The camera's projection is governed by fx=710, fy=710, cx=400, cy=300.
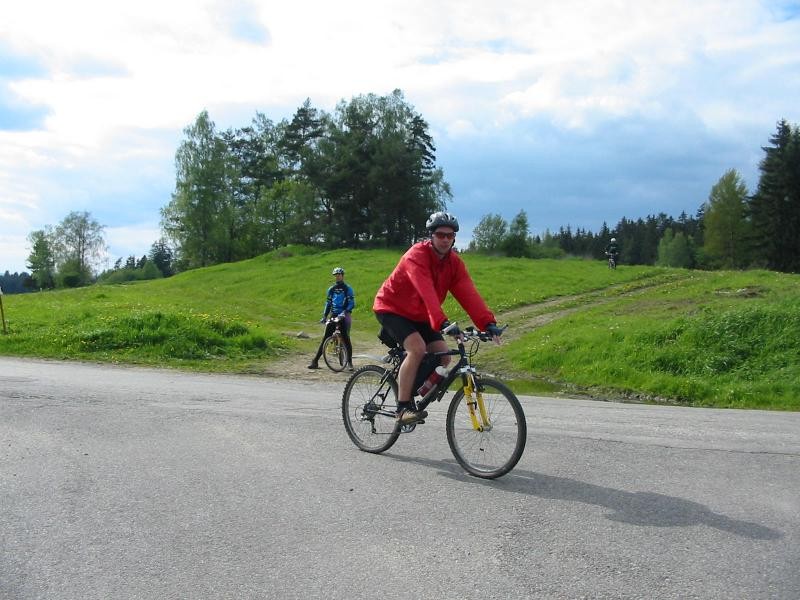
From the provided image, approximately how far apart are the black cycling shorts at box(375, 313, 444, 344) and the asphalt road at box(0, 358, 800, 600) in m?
1.13

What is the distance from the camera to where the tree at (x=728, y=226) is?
6975 cm

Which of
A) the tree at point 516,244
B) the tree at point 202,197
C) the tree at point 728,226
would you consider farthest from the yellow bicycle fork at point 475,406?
the tree at point 728,226

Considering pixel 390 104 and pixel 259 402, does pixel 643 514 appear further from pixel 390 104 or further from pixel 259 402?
pixel 390 104

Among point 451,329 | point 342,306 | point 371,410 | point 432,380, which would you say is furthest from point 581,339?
point 451,329

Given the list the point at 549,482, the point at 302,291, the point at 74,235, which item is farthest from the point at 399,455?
the point at 74,235

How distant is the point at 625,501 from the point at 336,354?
430 inches

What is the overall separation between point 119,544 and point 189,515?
1.95 ft

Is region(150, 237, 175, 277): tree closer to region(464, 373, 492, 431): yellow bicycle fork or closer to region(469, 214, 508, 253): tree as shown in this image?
region(469, 214, 508, 253): tree

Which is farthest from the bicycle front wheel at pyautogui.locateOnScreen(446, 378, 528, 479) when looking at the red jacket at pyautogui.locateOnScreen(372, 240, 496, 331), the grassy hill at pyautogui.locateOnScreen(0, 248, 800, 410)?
the grassy hill at pyautogui.locateOnScreen(0, 248, 800, 410)

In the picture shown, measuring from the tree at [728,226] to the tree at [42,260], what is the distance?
85.9 metres

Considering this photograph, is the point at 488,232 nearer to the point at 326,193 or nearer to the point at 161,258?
the point at 326,193

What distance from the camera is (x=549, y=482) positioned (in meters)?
5.76

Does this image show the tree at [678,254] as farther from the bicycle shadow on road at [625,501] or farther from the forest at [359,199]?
the bicycle shadow on road at [625,501]

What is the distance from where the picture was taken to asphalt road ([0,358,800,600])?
3.94 metres
